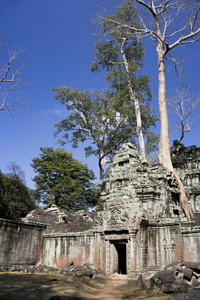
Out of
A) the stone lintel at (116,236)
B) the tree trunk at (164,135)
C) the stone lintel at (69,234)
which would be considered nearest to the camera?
the stone lintel at (116,236)

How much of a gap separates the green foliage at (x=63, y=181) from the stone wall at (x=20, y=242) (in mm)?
13618

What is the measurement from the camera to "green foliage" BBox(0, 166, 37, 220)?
85.8ft

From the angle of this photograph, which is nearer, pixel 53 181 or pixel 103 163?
pixel 103 163

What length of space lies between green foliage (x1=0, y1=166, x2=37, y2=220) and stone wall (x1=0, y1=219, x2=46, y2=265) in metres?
9.36

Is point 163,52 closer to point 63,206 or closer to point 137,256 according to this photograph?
point 137,256

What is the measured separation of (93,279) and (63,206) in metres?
19.3

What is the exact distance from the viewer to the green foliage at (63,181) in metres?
32.1

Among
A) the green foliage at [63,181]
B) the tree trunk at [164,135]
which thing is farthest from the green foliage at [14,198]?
the tree trunk at [164,135]

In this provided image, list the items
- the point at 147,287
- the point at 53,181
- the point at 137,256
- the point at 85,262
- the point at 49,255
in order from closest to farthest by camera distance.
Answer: the point at 147,287 → the point at 137,256 → the point at 85,262 → the point at 49,255 → the point at 53,181

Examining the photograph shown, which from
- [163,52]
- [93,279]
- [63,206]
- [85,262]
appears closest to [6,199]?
[63,206]

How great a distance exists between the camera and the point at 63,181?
1294 inches

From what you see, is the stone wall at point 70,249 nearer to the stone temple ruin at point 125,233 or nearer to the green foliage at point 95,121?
the stone temple ruin at point 125,233

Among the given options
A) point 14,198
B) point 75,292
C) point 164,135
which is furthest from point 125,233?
point 14,198

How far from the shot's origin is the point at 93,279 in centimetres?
1275
